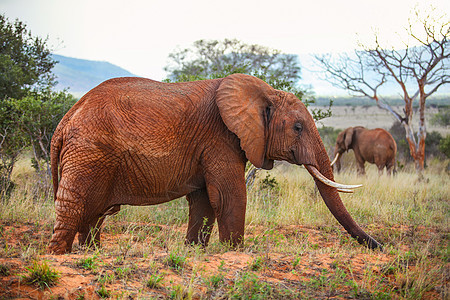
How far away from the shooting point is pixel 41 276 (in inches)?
149

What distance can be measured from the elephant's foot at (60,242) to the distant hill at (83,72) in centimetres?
11715

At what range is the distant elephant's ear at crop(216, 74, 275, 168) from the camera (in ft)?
18.7

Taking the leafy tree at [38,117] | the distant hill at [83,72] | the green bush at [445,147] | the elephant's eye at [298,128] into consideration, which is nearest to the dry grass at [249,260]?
the leafy tree at [38,117]

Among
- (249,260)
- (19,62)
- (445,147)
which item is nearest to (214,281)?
(249,260)

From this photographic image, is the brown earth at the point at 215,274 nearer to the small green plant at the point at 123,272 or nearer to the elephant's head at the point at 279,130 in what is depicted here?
the small green plant at the point at 123,272

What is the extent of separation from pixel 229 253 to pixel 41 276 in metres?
2.27

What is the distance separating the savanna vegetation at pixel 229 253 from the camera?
12.9 feet

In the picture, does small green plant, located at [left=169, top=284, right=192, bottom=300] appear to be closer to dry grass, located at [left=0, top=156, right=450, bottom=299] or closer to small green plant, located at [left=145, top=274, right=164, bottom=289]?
dry grass, located at [left=0, top=156, right=450, bottom=299]

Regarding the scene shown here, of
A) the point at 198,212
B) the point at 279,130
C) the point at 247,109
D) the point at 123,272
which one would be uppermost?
the point at 247,109

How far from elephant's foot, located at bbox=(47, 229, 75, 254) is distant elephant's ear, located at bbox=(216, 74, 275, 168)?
7.61ft

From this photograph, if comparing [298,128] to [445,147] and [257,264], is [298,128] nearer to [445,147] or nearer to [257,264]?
[257,264]

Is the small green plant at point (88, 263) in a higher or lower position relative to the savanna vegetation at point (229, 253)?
higher

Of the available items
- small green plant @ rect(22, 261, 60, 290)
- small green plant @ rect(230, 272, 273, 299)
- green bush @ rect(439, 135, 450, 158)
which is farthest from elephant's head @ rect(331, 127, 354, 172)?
small green plant @ rect(22, 261, 60, 290)

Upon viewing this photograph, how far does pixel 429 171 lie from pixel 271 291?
1407cm
